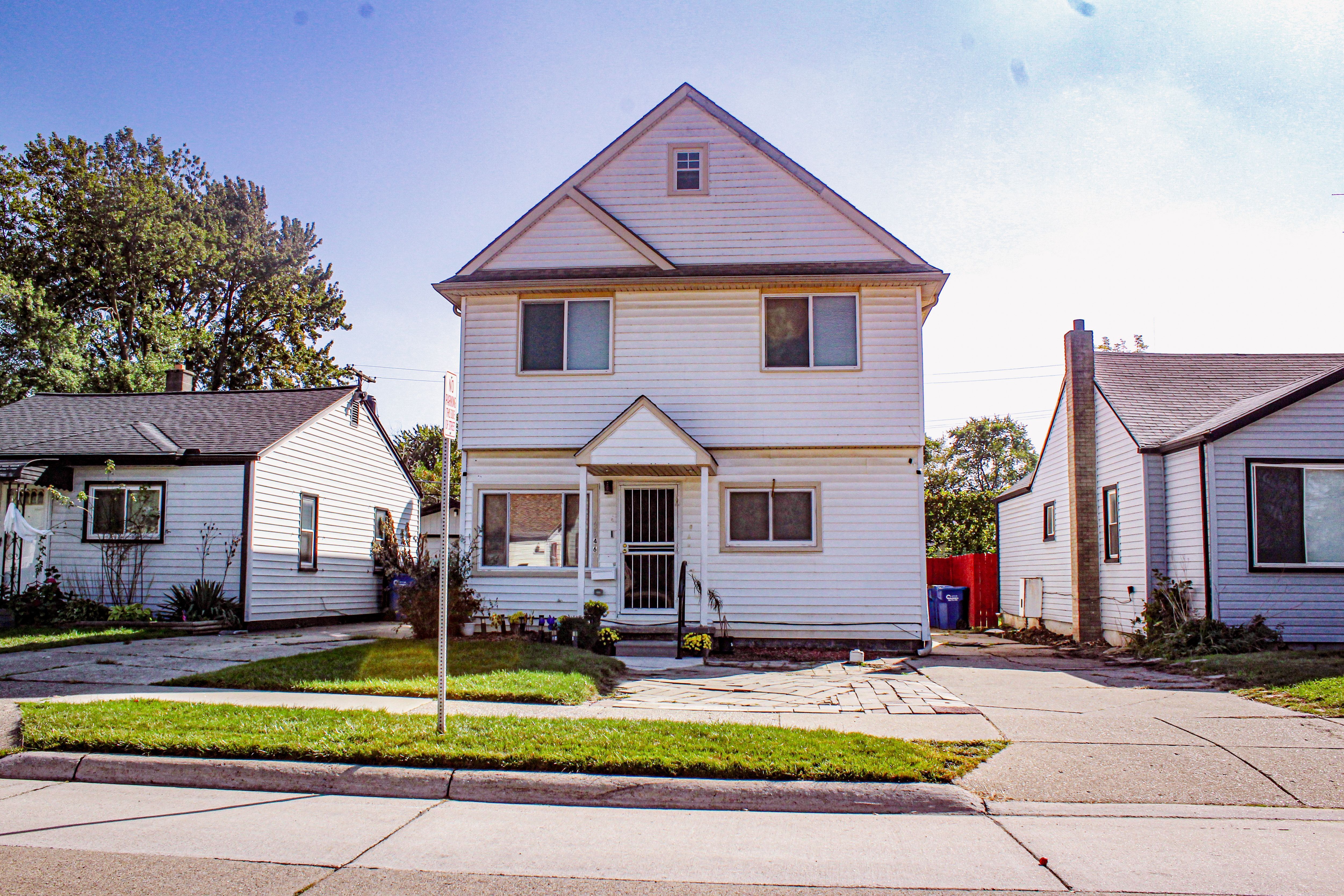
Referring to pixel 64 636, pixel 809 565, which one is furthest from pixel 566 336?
pixel 64 636

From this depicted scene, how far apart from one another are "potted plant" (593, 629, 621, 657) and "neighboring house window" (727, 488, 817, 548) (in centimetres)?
241

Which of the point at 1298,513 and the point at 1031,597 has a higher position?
the point at 1298,513

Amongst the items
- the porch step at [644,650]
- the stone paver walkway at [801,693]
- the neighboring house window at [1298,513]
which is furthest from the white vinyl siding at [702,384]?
the neighboring house window at [1298,513]

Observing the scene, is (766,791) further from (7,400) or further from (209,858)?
(7,400)

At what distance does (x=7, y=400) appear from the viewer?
107 ft

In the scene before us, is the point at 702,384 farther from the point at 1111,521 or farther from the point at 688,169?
the point at 1111,521

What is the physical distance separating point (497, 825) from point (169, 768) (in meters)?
2.58

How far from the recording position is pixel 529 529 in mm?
15367

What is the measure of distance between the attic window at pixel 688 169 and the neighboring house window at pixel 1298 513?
963 centimetres

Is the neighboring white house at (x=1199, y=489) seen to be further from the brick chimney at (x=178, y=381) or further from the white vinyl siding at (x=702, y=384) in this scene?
the brick chimney at (x=178, y=381)

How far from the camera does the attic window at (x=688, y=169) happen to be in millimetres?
15969

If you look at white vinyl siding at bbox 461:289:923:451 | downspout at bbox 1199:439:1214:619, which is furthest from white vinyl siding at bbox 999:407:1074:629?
white vinyl siding at bbox 461:289:923:451

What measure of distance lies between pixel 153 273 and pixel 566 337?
30172 mm

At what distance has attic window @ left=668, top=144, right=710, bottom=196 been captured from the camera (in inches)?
629
